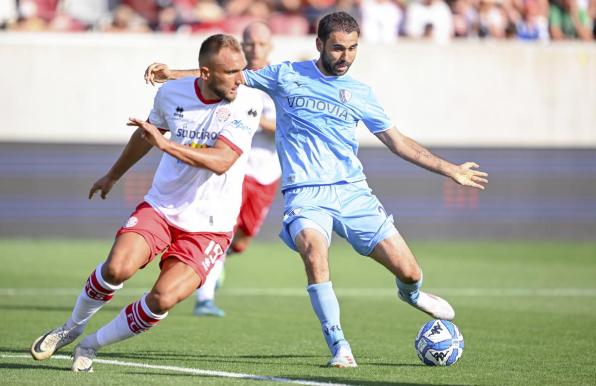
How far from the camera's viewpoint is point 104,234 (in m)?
21.4

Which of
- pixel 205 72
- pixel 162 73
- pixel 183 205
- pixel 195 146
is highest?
pixel 205 72

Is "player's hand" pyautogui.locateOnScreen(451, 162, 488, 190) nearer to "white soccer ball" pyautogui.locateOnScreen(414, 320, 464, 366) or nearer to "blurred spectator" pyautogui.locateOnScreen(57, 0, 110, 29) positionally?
"white soccer ball" pyautogui.locateOnScreen(414, 320, 464, 366)

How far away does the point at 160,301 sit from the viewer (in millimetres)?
7691

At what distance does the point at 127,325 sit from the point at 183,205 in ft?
3.15

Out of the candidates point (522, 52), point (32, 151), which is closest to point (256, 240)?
point (32, 151)

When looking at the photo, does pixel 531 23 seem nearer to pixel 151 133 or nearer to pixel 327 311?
pixel 327 311

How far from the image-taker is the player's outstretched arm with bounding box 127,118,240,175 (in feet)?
24.4

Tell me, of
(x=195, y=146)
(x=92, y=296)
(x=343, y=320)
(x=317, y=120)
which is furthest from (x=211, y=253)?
(x=343, y=320)

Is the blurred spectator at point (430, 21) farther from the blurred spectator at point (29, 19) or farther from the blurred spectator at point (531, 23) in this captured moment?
the blurred spectator at point (29, 19)

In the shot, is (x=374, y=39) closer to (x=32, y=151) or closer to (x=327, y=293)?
(x=32, y=151)

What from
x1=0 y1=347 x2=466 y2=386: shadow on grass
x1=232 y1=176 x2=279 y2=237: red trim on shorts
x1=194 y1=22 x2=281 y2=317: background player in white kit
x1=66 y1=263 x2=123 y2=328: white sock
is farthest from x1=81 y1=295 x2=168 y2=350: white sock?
x1=232 y1=176 x2=279 y2=237: red trim on shorts

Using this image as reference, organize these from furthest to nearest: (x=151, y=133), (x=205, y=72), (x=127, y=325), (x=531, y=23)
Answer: (x=531, y=23) → (x=205, y=72) → (x=127, y=325) → (x=151, y=133)

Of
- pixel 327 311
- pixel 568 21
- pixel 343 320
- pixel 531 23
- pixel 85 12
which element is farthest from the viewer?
pixel 85 12

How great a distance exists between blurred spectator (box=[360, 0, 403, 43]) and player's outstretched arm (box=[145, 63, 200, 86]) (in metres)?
14.5
